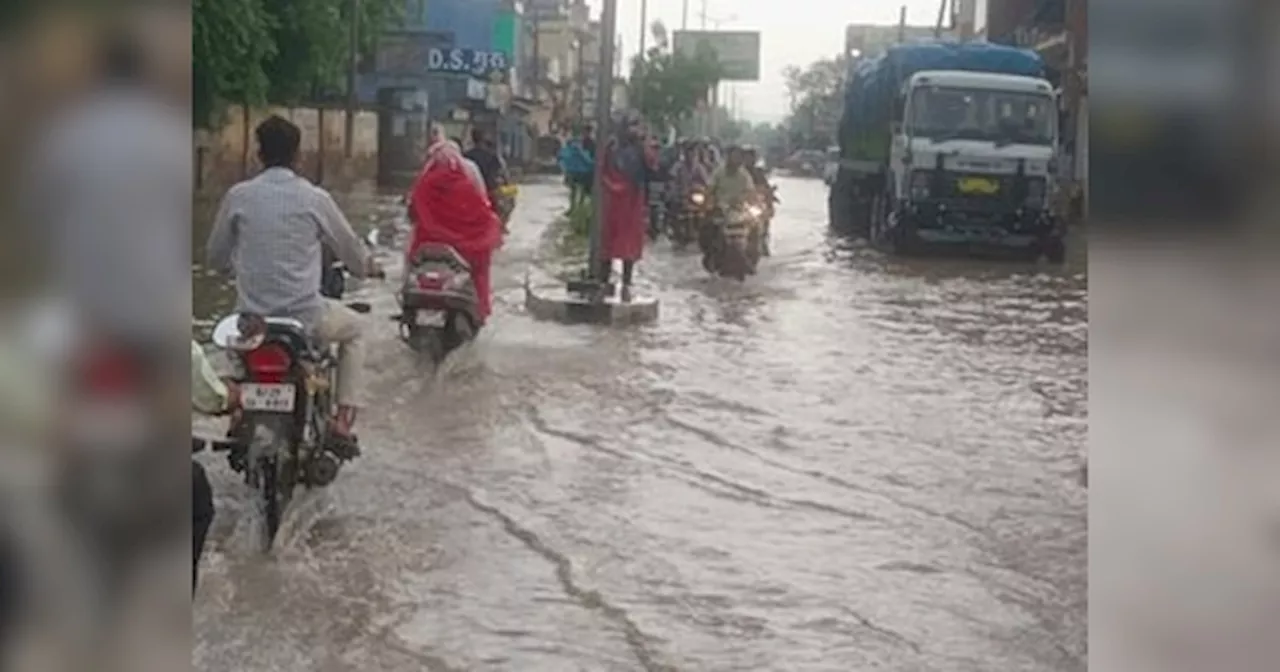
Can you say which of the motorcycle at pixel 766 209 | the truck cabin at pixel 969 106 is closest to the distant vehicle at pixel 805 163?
the truck cabin at pixel 969 106

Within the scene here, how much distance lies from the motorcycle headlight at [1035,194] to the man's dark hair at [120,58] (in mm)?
16804

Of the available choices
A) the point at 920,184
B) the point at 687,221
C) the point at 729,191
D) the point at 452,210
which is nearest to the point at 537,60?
the point at 687,221

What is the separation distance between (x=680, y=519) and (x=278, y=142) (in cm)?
189

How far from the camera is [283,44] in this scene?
18.9 metres

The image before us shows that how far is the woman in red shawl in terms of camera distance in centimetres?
931

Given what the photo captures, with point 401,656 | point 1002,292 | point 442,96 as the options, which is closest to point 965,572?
point 401,656

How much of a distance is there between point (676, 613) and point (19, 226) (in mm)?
3856

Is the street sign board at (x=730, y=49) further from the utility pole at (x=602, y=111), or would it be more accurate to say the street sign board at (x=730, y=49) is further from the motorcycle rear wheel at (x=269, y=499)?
the motorcycle rear wheel at (x=269, y=499)

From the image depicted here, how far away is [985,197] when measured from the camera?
18672 millimetres

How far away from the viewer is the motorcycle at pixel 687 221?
19000 millimetres

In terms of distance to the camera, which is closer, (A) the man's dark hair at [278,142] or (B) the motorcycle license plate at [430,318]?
(A) the man's dark hair at [278,142]

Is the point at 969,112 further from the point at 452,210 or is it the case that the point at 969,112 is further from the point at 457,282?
the point at 457,282

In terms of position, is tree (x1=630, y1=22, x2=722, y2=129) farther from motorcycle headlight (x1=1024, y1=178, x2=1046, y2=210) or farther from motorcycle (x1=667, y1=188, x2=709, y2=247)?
motorcycle headlight (x1=1024, y1=178, x2=1046, y2=210)

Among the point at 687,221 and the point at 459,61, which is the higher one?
the point at 459,61
